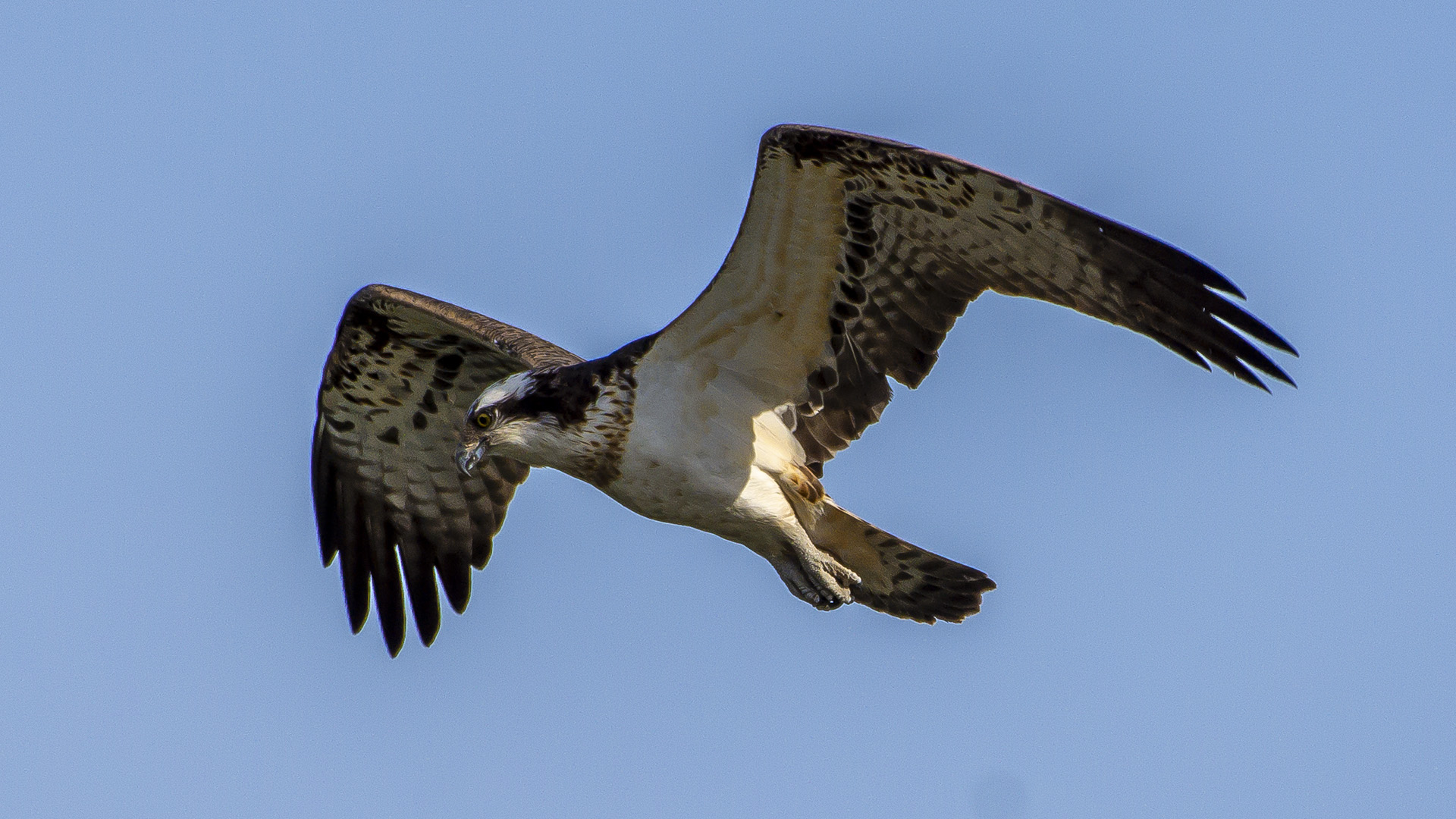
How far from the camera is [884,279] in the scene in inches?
363

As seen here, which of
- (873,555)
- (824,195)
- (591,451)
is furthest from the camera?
(873,555)

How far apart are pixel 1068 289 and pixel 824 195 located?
1.31 m

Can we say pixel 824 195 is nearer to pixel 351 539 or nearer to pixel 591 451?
pixel 591 451

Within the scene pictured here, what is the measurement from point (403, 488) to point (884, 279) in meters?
4.20

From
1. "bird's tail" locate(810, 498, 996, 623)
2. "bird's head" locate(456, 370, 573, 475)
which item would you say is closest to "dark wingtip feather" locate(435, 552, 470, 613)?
"bird's head" locate(456, 370, 573, 475)

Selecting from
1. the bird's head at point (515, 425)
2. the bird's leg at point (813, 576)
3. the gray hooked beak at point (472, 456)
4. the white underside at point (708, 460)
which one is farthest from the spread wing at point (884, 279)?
the gray hooked beak at point (472, 456)

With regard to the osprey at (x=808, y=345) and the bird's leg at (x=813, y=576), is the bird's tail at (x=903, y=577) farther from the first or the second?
the bird's leg at (x=813, y=576)

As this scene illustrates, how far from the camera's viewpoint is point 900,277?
30.1 ft

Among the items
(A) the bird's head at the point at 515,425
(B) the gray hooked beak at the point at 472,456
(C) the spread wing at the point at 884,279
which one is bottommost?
(B) the gray hooked beak at the point at 472,456

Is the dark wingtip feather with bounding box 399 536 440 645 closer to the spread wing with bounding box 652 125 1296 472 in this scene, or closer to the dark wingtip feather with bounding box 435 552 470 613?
the dark wingtip feather with bounding box 435 552 470 613

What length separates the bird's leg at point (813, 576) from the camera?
9.84 meters

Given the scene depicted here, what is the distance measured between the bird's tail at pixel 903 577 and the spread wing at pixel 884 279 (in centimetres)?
54

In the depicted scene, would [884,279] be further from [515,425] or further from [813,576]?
[515,425]

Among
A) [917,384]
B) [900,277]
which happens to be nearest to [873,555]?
[917,384]
